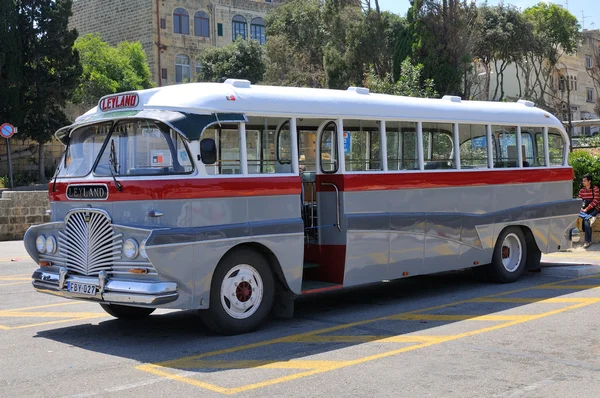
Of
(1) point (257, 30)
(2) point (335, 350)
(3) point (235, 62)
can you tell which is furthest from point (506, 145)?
(1) point (257, 30)

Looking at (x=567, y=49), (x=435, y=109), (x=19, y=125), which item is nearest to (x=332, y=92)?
(x=435, y=109)

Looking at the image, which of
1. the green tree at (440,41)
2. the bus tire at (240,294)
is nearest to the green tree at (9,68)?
the green tree at (440,41)

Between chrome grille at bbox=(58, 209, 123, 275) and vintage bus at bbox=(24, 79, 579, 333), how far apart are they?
0.06ft

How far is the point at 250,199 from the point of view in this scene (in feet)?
28.3

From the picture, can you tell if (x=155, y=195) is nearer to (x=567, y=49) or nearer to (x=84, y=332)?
(x=84, y=332)

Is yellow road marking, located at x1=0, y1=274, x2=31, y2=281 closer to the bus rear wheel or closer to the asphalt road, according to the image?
the asphalt road

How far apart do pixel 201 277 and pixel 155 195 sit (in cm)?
100

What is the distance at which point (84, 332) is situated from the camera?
8.96 m

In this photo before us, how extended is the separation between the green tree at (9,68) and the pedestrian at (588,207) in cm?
2919

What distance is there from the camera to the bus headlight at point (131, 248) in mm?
7844

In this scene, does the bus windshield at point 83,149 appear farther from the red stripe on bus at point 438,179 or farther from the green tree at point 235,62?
the green tree at point 235,62

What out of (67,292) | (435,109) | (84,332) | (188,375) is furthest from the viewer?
(435,109)

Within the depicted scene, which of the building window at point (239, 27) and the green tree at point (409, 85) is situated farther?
the building window at point (239, 27)

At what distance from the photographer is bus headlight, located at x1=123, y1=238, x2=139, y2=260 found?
784 cm
